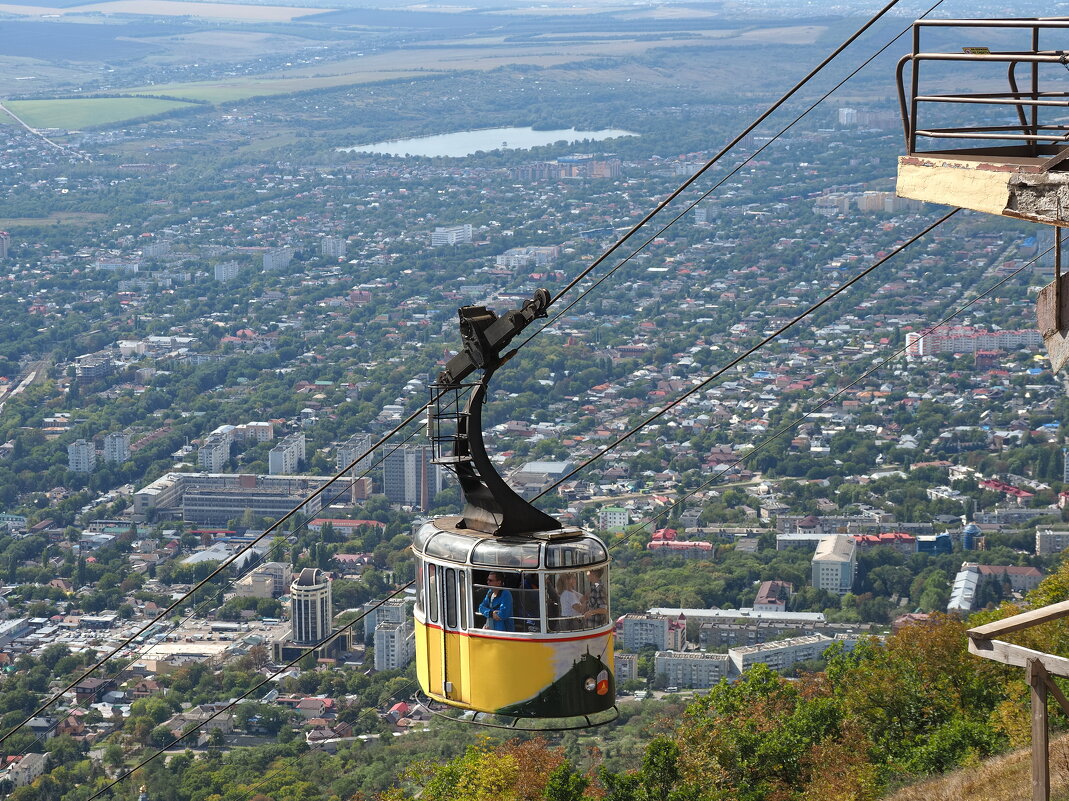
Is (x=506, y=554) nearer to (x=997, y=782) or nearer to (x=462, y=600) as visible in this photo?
(x=462, y=600)

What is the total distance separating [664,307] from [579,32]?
98.6m

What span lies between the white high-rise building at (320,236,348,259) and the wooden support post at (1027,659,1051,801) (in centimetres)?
10982

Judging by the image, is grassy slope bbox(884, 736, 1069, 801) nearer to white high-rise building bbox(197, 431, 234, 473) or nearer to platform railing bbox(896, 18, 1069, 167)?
platform railing bbox(896, 18, 1069, 167)

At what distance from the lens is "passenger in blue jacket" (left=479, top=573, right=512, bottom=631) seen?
20.8ft

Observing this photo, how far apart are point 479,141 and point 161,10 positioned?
57.7 meters

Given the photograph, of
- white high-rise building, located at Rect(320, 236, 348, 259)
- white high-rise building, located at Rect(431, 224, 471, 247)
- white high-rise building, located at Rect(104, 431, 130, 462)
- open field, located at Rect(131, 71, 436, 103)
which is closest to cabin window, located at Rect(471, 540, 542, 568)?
white high-rise building, located at Rect(104, 431, 130, 462)

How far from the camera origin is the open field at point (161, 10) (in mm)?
180625

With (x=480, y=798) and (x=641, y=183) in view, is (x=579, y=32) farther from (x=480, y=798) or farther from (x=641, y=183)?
(x=480, y=798)

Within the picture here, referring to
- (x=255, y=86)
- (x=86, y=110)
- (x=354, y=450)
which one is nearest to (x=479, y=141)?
(x=255, y=86)

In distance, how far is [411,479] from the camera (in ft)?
211

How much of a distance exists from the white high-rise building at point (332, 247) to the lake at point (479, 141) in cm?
2890

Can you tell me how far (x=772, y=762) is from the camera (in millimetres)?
14398

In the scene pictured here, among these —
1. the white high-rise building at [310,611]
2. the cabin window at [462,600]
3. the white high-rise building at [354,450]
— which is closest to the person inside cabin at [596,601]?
the cabin window at [462,600]

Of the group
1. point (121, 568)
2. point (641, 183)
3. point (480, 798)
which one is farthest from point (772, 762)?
point (641, 183)
